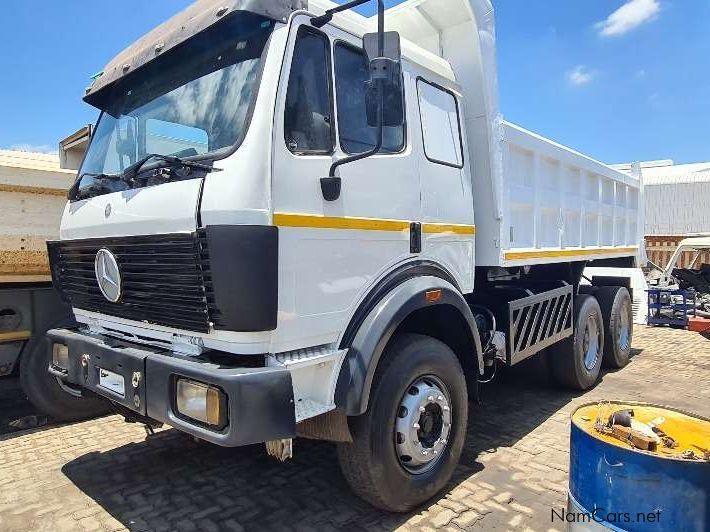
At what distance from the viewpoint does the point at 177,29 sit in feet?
8.88

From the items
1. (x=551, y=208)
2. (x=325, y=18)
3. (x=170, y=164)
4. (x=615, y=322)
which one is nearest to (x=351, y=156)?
(x=325, y=18)

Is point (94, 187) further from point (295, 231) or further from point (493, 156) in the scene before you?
point (493, 156)

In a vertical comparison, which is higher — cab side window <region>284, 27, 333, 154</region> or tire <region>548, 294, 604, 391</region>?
cab side window <region>284, 27, 333, 154</region>

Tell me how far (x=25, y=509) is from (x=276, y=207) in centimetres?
249

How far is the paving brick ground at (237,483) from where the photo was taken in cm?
291

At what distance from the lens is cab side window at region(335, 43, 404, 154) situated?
2.61 metres

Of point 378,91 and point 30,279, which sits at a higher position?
point 378,91

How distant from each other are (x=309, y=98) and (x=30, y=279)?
3090 mm

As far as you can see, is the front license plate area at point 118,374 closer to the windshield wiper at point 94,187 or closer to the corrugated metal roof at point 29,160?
the windshield wiper at point 94,187

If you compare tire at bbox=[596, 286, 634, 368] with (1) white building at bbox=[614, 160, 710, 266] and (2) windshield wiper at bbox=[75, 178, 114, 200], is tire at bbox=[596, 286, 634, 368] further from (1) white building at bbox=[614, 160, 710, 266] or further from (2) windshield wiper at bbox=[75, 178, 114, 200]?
(1) white building at bbox=[614, 160, 710, 266]

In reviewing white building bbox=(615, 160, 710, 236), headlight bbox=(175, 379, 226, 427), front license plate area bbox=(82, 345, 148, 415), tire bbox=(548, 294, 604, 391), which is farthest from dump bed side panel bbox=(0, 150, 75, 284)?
white building bbox=(615, 160, 710, 236)

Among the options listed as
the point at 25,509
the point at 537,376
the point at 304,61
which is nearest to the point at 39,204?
the point at 25,509

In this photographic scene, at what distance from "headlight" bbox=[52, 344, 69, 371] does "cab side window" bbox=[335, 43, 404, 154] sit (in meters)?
2.10

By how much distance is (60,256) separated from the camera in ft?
11.0
